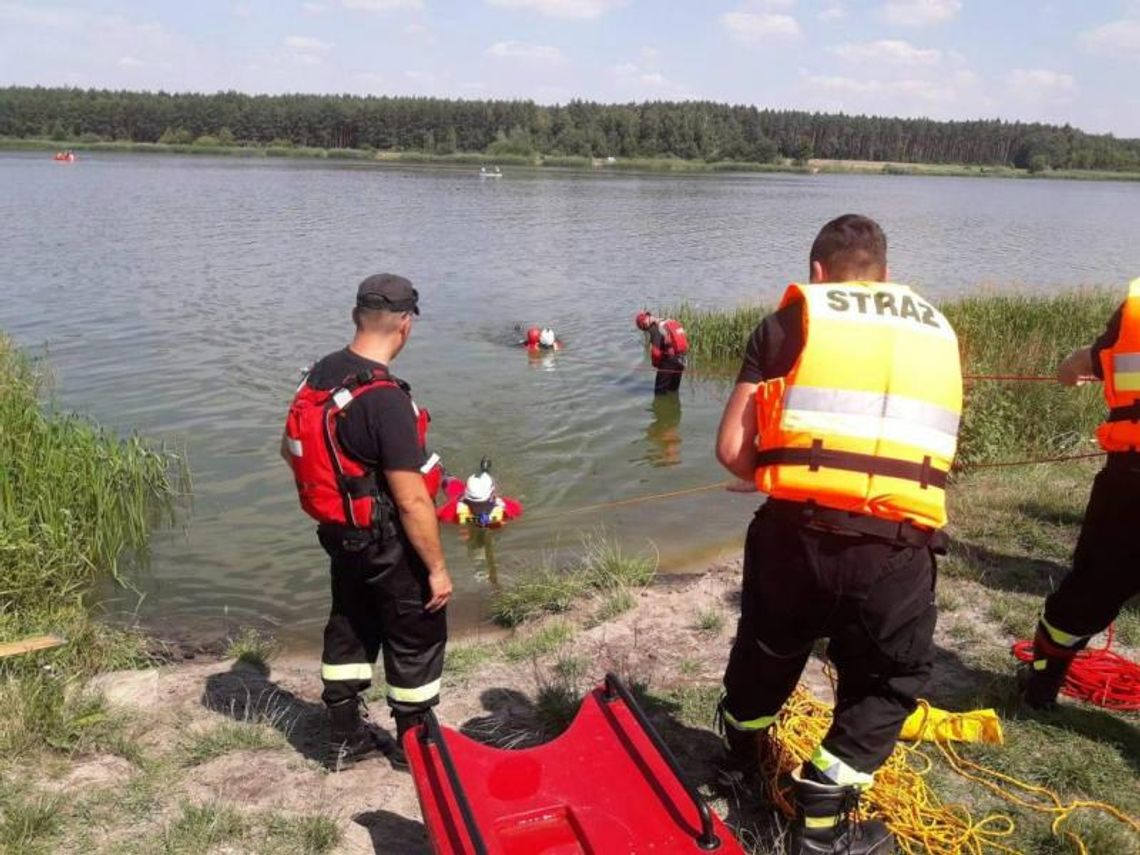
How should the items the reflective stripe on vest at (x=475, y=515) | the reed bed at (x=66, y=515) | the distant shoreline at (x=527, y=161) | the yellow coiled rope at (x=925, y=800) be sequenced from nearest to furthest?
1. the yellow coiled rope at (x=925, y=800)
2. the reed bed at (x=66, y=515)
3. the reflective stripe on vest at (x=475, y=515)
4. the distant shoreline at (x=527, y=161)

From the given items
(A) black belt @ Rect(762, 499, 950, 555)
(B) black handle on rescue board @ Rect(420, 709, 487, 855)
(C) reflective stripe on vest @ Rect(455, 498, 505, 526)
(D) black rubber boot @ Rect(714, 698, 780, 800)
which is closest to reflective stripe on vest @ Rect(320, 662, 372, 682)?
(B) black handle on rescue board @ Rect(420, 709, 487, 855)

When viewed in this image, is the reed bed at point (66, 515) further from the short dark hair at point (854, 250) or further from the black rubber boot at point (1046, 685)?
the black rubber boot at point (1046, 685)

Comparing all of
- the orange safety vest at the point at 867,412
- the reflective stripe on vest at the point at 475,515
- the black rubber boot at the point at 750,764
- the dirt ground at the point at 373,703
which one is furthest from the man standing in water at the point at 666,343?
the orange safety vest at the point at 867,412

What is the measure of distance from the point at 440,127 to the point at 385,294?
113340mm

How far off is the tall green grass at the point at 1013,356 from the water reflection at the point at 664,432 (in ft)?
4.67

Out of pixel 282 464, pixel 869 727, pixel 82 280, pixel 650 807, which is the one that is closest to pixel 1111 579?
pixel 869 727

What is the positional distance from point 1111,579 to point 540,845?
2820 mm

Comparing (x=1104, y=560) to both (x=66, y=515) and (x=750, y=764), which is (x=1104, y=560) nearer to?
(x=750, y=764)

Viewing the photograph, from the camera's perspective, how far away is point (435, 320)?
17781mm

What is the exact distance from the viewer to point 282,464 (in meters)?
9.68

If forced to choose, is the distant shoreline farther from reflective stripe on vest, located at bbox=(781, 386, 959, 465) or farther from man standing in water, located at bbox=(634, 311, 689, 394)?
reflective stripe on vest, located at bbox=(781, 386, 959, 465)

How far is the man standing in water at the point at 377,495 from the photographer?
330 centimetres

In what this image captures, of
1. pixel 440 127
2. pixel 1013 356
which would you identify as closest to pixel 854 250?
pixel 1013 356

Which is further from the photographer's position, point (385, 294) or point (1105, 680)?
point (1105, 680)
